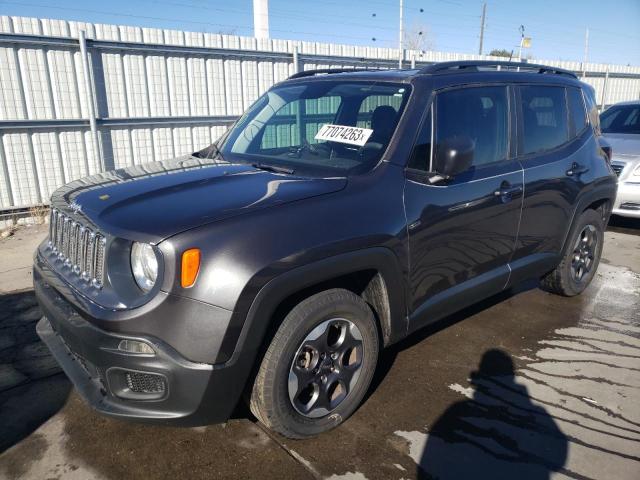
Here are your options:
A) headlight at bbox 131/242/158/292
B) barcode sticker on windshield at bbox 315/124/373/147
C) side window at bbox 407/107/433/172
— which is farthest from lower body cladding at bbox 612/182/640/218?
headlight at bbox 131/242/158/292

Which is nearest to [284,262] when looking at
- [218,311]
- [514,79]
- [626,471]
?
[218,311]

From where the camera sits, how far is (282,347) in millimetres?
2445

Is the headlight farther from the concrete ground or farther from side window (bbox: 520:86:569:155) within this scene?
side window (bbox: 520:86:569:155)

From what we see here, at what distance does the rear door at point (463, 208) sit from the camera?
302 cm

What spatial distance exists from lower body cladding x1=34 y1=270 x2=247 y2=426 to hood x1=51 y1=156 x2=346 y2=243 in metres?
0.47

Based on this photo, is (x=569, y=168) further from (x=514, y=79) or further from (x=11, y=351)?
(x=11, y=351)

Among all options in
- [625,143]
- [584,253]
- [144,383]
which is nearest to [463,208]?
[144,383]

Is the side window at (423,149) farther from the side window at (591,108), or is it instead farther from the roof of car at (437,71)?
the side window at (591,108)

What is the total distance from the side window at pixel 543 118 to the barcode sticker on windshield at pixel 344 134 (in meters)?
1.38

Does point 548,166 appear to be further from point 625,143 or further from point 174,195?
point 625,143

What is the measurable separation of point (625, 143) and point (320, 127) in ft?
20.7

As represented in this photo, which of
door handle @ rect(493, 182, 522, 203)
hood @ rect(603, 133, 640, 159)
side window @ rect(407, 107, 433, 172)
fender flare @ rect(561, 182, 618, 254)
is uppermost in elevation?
side window @ rect(407, 107, 433, 172)

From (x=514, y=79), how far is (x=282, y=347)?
2711 mm

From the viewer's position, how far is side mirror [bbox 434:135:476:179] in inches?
114
